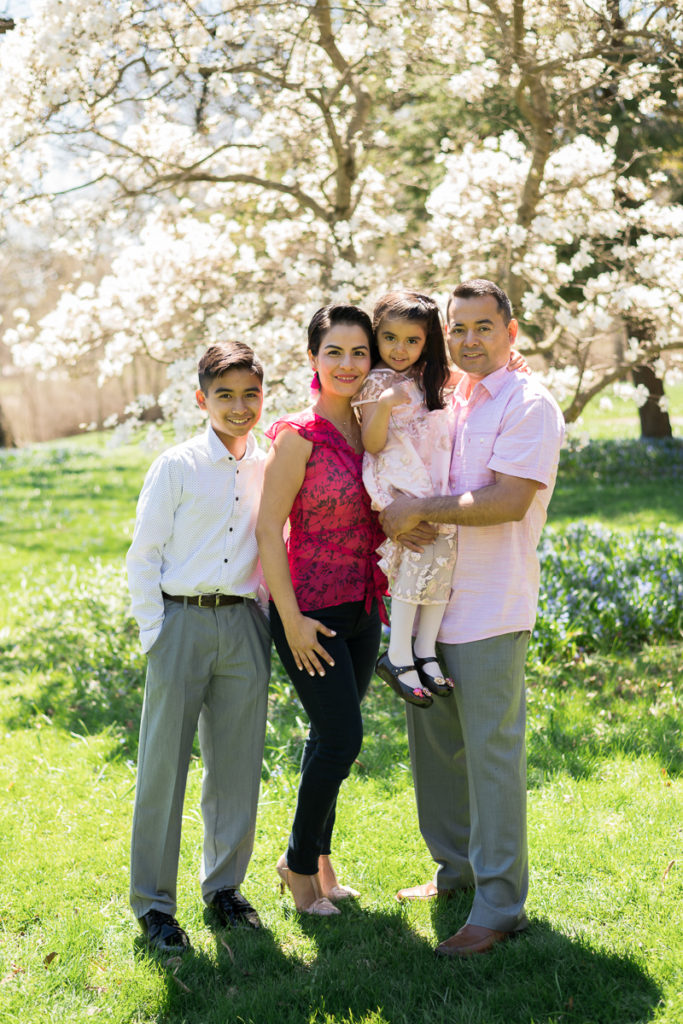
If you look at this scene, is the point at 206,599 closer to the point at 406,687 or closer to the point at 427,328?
the point at 406,687

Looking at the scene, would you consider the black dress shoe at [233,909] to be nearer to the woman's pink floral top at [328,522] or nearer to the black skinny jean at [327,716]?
the black skinny jean at [327,716]

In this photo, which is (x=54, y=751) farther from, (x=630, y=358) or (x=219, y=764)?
(x=630, y=358)

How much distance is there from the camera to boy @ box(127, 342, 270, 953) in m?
3.08

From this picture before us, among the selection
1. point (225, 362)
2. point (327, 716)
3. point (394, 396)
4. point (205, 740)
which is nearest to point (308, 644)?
point (327, 716)

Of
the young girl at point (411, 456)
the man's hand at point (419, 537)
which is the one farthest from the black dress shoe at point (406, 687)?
the man's hand at point (419, 537)

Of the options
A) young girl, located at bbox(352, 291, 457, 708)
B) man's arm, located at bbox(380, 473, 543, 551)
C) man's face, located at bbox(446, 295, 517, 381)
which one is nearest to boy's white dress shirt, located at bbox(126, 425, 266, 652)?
young girl, located at bbox(352, 291, 457, 708)

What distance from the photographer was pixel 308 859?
3207 millimetres

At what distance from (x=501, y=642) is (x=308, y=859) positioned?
1.02m

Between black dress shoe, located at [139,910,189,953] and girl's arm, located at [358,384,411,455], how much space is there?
169 centimetres

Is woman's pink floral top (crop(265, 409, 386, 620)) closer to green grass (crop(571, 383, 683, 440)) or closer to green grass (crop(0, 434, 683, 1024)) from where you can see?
green grass (crop(0, 434, 683, 1024))

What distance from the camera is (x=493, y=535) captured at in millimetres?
3002

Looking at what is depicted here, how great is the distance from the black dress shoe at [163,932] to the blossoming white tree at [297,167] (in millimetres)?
3530

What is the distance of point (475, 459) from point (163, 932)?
1841mm

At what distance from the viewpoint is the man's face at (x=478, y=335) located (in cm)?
293
